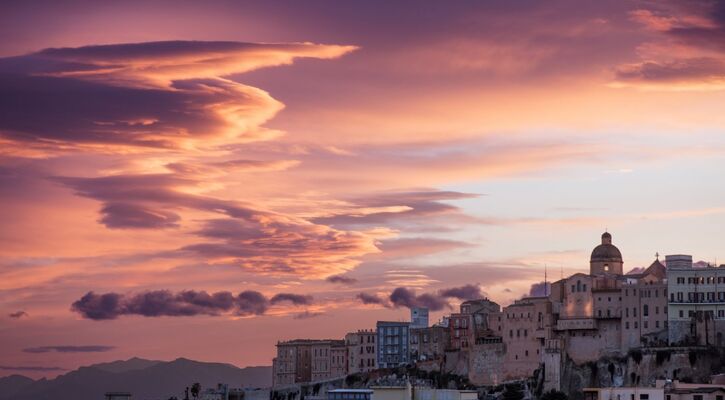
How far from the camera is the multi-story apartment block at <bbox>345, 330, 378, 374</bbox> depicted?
618 feet

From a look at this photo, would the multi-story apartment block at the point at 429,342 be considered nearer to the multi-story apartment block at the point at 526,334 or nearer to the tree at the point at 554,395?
the multi-story apartment block at the point at 526,334

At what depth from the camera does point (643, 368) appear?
465ft

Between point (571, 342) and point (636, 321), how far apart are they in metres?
7.48

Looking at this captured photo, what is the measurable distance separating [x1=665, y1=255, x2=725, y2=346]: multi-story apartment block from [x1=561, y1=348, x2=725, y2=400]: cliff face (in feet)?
7.27

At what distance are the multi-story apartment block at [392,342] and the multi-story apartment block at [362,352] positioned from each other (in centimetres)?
121

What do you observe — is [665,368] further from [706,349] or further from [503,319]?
[503,319]

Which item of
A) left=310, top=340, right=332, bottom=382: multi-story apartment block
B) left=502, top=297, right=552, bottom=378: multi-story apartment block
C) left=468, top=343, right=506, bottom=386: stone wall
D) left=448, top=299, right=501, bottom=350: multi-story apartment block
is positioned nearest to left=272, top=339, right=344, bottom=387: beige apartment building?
left=310, top=340, right=332, bottom=382: multi-story apartment block

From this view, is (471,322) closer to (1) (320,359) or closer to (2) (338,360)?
(2) (338,360)

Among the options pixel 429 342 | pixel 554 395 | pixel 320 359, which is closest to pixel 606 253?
pixel 554 395

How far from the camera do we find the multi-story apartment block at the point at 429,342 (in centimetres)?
17725

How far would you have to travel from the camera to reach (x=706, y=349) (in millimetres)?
139375

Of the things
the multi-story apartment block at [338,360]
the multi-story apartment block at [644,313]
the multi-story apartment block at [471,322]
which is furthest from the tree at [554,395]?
the multi-story apartment block at [338,360]

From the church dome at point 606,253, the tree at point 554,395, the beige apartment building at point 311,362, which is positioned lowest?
the tree at point 554,395

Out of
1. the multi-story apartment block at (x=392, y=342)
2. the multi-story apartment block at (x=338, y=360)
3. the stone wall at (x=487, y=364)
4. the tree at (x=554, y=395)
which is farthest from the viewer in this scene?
the multi-story apartment block at (x=338, y=360)
